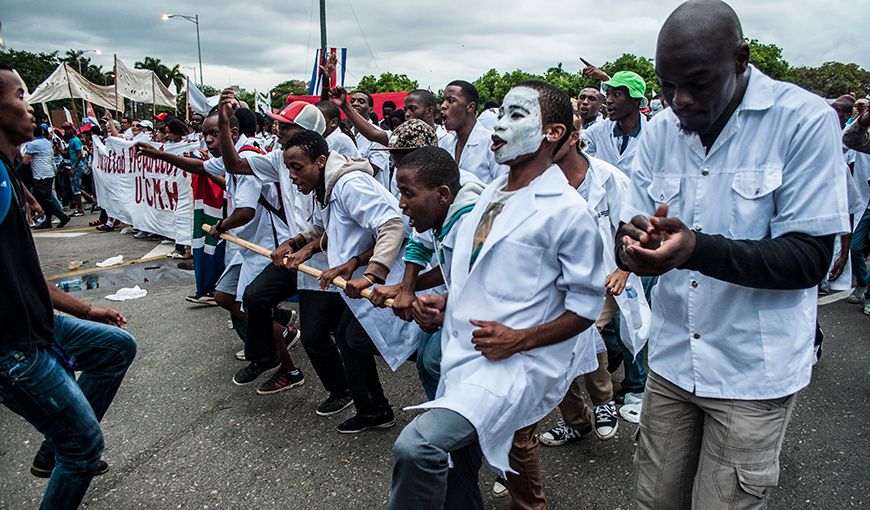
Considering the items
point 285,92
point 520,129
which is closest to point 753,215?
point 520,129

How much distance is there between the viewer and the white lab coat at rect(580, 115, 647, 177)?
5152 millimetres

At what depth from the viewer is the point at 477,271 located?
221cm

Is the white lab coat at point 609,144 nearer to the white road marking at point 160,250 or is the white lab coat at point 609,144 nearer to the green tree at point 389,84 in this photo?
the white road marking at point 160,250

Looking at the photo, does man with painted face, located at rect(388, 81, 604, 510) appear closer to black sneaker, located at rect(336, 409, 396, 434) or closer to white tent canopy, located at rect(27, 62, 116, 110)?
black sneaker, located at rect(336, 409, 396, 434)

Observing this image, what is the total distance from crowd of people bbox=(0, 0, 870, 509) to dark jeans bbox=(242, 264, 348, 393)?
0.25 m

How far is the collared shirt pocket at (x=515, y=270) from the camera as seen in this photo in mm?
2146

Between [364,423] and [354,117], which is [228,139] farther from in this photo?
[364,423]

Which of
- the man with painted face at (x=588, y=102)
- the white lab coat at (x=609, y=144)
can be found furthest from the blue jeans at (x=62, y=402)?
the man with painted face at (x=588, y=102)

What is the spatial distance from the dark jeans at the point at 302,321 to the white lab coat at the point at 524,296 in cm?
190

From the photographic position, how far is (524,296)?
2.16 m

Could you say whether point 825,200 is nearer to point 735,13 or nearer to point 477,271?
point 735,13

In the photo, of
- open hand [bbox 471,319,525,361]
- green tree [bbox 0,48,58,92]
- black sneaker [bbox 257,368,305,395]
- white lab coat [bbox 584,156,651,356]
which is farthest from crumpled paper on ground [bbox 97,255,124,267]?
green tree [bbox 0,48,58,92]

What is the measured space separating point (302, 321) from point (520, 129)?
93.1 inches

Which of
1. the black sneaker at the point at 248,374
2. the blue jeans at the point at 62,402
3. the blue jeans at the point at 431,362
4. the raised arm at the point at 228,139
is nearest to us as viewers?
the blue jeans at the point at 62,402
